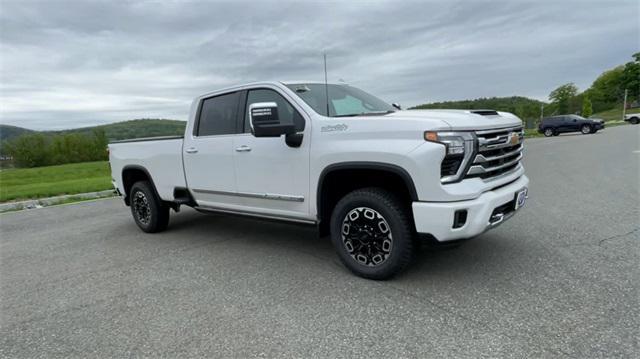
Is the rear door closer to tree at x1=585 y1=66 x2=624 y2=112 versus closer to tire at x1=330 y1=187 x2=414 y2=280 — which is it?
tire at x1=330 y1=187 x2=414 y2=280

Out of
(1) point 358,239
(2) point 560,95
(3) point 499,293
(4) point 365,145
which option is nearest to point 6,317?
(1) point 358,239

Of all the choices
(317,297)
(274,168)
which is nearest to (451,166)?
(317,297)

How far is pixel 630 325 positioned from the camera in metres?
2.76

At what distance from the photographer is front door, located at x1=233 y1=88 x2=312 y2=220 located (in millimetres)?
4078

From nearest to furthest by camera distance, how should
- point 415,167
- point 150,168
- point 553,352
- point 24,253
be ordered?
1. point 553,352
2. point 415,167
3. point 24,253
4. point 150,168

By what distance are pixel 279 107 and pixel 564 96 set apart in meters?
102

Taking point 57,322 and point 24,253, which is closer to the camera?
point 57,322

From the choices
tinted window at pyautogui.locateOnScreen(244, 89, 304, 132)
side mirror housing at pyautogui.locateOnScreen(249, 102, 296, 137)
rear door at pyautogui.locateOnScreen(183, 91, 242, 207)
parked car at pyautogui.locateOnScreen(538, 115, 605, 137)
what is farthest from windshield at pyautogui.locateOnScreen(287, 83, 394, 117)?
parked car at pyautogui.locateOnScreen(538, 115, 605, 137)

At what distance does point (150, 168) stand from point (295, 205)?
277 centimetres

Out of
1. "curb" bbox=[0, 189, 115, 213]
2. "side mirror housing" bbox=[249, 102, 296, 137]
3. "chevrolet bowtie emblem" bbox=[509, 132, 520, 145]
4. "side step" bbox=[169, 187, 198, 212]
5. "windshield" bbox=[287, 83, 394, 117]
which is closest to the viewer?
"side mirror housing" bbox=[249, 102, 296, 137]

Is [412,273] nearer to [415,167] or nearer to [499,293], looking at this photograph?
[499,293]

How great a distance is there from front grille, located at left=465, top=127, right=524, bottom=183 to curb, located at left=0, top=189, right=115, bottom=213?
10.3 metres

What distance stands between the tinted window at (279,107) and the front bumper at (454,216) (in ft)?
4.85

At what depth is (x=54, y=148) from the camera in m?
83.2
